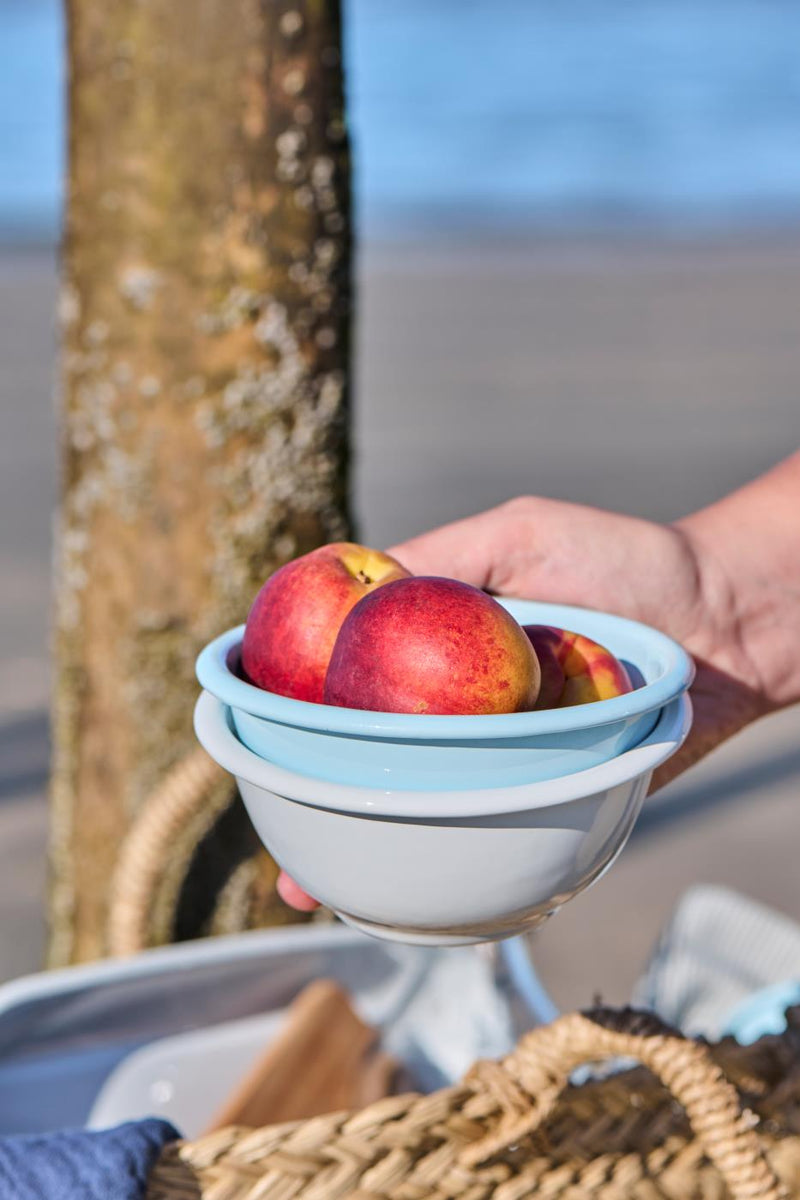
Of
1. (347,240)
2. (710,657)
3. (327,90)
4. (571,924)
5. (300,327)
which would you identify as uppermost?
(327,90)

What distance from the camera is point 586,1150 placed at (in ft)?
3.85

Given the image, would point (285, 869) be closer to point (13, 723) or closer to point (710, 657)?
point (710, 657)

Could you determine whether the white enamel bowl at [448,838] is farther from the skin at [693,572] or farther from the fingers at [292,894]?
the skin at [693,572]

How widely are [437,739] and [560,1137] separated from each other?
519 mm

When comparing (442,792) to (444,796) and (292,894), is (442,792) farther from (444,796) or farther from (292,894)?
(292,894)

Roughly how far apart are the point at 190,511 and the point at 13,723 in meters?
2.05

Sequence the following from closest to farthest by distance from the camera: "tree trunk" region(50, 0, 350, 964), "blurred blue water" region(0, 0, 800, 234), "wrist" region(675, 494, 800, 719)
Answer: "wrist" region(675, 494, 800, 719) < "tree trunk" region(50, 0, 350, 964) < "blurred blue water" region(0, 0, 800, 234)

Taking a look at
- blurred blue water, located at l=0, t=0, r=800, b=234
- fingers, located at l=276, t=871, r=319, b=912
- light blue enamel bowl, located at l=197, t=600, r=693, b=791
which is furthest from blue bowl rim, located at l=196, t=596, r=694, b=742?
blurred blue water, located at l=0, t=0, r=800, b=234

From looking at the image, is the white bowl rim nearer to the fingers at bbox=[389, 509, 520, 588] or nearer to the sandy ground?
the fingers at bbox=[389, 509, 520, 588]

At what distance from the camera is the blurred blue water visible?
43.3 feet

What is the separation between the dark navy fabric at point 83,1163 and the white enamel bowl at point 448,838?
0.95 feet

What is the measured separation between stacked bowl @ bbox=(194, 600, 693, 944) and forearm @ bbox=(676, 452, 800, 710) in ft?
2.06

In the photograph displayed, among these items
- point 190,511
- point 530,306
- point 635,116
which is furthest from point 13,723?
point 635,116

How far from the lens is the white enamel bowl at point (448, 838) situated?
2.97ft
